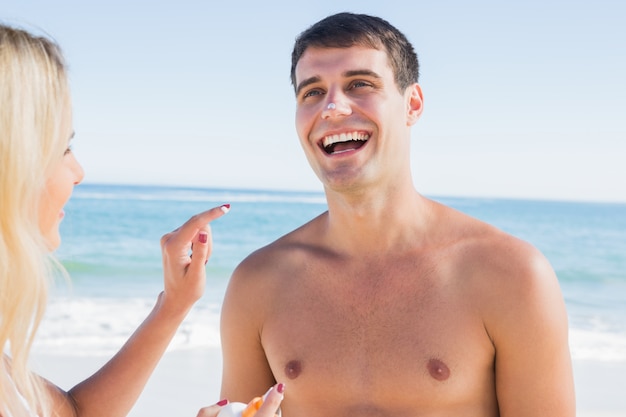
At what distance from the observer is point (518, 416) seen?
276 centimetres

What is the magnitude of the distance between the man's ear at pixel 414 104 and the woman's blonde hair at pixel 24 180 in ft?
4.86

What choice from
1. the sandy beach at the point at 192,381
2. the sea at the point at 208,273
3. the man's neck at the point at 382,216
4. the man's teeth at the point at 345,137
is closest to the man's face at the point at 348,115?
the man's teeth at the point at 345,137

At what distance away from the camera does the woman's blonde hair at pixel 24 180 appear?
2.02 meters

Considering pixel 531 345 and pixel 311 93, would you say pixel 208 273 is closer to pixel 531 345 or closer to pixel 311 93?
pixel 311 93

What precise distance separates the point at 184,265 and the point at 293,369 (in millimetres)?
734

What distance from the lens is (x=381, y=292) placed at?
3.05 m

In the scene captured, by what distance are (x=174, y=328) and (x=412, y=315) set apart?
893mm

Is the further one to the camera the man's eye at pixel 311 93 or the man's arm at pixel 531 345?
the man's eye at pixel 311 93

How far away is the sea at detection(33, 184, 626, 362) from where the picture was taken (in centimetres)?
917

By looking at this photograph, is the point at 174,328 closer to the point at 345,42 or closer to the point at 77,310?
the point at 345,42

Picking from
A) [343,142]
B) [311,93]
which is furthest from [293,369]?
[311,93]

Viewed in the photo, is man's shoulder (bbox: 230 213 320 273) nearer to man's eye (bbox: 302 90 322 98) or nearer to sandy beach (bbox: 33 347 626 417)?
man's eye (bbox: 302 90 322 98)

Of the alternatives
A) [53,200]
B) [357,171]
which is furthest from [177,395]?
[53,200]

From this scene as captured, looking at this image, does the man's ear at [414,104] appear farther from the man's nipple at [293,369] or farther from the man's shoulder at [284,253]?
the man's nipple at [293,369]
